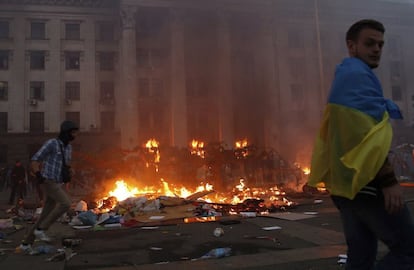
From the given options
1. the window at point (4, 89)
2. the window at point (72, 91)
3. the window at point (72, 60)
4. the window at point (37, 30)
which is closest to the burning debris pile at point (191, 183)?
the window at point (72, 91)

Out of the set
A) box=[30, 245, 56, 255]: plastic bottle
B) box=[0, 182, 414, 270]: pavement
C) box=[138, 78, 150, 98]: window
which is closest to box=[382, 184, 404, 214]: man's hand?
box=[0, 182, 414, 270]: pavement

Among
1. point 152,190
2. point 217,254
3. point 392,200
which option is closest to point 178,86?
point 152,190

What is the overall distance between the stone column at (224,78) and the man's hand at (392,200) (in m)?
25.8

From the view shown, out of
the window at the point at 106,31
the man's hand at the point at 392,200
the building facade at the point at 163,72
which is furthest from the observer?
the window at the point at 106,31

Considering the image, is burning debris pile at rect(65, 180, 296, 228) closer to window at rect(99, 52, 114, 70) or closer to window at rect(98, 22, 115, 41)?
window at rect(99, 52, 114, 70)

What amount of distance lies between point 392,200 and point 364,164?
0.20m

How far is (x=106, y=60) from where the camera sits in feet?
101

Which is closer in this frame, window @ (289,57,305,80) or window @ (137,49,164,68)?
window @ (137,49,164,68)

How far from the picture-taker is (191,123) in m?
29.7

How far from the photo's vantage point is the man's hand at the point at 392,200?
179 cm

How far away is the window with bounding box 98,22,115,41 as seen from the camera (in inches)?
1208

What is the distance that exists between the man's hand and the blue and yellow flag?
102 mm

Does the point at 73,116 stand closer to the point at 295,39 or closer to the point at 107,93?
the point at 107,93

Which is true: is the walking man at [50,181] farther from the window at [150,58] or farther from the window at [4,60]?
the window at [4,60]
